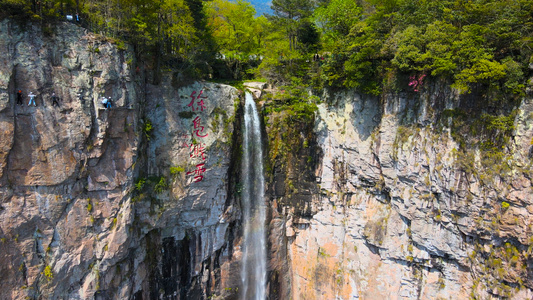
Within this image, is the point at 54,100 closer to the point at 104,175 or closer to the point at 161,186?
the point at 104,175

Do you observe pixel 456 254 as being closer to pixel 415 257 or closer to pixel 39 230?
pixel 415 257

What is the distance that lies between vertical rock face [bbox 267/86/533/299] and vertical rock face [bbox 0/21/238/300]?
437cm

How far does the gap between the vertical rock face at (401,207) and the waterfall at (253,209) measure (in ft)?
2.57

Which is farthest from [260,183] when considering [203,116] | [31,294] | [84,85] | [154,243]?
[31,294]

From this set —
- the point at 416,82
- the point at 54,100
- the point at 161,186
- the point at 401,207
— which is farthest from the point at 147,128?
the point at 401,207

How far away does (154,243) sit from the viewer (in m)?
14.9

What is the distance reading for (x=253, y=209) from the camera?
17.0m

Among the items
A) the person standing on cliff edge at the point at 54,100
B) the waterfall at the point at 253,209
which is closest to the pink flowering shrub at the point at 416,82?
the waterfall at the point at 253,209

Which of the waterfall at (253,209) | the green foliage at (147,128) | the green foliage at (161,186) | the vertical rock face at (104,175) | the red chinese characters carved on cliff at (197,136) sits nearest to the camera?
the vertical rock face at (104,175)

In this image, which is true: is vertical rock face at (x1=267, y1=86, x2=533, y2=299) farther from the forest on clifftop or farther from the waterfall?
the forest on clifftop

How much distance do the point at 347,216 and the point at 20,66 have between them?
15.9m

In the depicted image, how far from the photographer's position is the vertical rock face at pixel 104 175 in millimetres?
10797

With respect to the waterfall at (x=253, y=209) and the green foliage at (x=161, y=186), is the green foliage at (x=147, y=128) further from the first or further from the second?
the waterfall at (x=253, y=209)

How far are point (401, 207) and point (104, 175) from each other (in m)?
13.8
